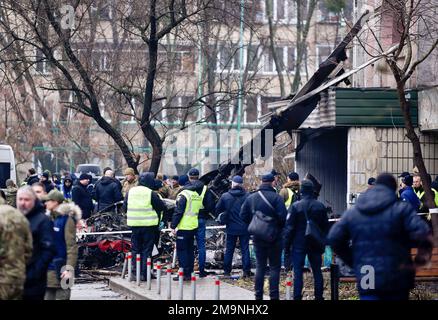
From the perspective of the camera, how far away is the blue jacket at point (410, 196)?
20234 mm

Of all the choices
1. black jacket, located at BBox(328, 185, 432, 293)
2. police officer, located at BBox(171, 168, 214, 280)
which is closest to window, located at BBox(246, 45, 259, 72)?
police officer, located at BBox(171, 168, 214, 280)

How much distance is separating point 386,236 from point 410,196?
9.05 metres

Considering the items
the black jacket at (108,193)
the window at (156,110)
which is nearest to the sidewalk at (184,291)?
the black jacket at (108,193)

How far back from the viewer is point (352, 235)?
11.7m

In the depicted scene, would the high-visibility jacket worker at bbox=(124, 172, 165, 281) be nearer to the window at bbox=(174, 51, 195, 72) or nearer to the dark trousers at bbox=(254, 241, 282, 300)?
the dark trousers at bbox=(254, 241, 282, 300)

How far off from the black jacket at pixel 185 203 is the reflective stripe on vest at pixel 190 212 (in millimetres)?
62

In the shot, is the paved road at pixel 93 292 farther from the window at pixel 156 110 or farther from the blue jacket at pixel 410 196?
the window at pixel 156 110

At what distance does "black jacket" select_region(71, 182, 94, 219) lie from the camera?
79.5 ft

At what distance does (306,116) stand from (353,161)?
1.51m

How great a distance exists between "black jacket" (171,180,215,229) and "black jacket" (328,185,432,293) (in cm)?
801

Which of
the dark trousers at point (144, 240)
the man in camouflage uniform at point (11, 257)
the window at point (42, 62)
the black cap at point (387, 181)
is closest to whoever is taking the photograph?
the man in camouflage uniform at point (11, 257)

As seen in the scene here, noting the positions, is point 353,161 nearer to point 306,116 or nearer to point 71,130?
point 306,116

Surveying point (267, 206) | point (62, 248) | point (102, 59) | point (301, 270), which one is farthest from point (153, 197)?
point (102, 59)
